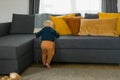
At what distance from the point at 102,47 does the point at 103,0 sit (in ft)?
5.26

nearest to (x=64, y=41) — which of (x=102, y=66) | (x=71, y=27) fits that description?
(x=71, y=27)

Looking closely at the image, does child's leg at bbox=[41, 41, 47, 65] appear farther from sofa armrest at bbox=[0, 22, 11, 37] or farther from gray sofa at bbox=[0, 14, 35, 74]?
sofa armrest at bbox=[0, 22, 11, 37]

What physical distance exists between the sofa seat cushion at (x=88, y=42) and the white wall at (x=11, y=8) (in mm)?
1875

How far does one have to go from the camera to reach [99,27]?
3525 mm

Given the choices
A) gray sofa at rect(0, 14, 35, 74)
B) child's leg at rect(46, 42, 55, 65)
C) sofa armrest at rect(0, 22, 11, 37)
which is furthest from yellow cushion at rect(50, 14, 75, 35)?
sofa armrest at rect(0, 22, 11, 37)

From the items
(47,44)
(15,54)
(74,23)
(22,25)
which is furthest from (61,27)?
(15,54)

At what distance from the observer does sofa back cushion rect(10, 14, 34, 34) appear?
4055mm

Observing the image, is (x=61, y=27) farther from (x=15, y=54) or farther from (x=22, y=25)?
(x=15, y=54)

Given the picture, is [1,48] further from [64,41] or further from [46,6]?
[46,6]

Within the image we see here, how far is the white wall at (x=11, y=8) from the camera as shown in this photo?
4840mm

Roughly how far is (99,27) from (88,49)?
49 centimetres

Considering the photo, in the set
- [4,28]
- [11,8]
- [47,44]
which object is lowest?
[47,44]

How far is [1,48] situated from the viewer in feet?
8.82

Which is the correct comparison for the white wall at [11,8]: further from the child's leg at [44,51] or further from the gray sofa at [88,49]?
the child's leg at [44,51]
